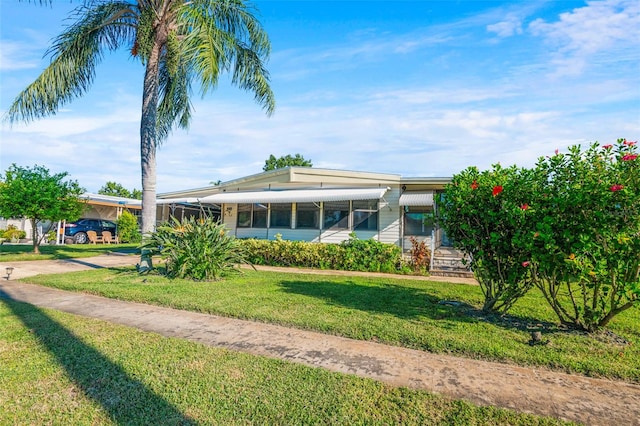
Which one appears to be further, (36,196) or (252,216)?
(252,216)

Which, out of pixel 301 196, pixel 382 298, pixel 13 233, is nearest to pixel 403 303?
pixel 382 298

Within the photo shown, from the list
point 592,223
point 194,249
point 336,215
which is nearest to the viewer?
point 592,223

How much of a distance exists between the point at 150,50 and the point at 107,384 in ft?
32.4

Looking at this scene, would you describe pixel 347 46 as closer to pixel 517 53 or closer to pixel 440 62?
pixel 440 62

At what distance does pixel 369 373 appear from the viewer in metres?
3.49

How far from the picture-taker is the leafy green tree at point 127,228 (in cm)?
2300

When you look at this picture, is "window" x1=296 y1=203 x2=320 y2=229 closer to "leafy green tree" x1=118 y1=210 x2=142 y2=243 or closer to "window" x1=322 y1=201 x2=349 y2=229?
"window" x1=322 y1=201 x2=349 y2=229

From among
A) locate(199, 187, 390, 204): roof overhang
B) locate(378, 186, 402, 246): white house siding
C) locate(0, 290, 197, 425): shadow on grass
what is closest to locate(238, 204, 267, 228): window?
locate(199, 187, 390, 204): roof overhang

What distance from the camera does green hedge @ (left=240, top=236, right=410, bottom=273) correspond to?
11.7 metres

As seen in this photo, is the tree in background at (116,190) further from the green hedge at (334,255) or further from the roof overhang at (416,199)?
the roof overhang at (416,199)

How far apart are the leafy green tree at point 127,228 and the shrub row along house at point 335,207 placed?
26.5 feet

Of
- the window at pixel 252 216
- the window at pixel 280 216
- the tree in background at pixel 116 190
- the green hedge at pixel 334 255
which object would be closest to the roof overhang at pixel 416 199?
the green hedge at pixel 334 255

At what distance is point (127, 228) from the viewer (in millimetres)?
23109

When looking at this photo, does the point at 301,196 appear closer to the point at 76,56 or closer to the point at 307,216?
the point at 307,216
